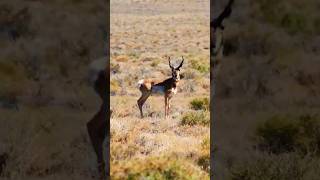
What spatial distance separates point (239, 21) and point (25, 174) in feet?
5.86

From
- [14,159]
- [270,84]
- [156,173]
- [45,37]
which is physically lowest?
[156,173]

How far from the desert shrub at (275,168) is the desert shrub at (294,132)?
6cm

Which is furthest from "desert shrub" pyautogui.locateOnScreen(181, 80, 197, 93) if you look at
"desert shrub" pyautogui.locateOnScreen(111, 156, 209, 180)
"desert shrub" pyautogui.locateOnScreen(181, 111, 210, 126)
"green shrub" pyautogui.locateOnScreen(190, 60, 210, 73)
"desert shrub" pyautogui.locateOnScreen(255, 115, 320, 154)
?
"desert shrub" pyautogui.locateOnScreen(255, 115, 320, 154)

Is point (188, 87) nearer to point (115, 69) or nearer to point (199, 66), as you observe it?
point (115, 69)

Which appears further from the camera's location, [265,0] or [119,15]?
[119,15]

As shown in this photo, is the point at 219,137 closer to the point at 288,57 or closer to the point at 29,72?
the point at 288,57

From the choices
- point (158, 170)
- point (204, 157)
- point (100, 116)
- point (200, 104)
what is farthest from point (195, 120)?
point (100, 116)

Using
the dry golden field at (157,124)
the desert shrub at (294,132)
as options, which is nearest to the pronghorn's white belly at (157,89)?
the dry golden field at (157,124)

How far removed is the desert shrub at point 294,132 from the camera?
15.3 ft

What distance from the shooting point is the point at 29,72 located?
467 centimetres

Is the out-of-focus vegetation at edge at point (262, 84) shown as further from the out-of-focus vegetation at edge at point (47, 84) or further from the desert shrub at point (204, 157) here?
the desert shrub at point (204, 157)

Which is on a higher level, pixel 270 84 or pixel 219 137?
pixel 270 84

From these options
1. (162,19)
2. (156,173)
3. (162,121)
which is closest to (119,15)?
(162,19)

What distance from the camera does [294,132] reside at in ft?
15.4
